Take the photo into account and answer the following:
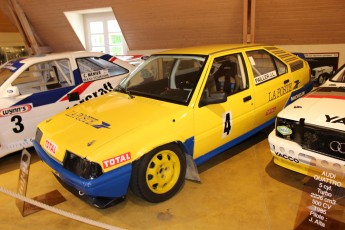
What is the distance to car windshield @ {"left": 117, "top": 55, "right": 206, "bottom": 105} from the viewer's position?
10.2 ft

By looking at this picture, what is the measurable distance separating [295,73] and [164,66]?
1.98 meters

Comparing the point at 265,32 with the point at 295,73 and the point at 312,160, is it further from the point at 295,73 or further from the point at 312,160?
the point at 312,160

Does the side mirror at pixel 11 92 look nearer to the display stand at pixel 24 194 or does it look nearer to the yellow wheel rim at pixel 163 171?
the display stand at pixel 24 194

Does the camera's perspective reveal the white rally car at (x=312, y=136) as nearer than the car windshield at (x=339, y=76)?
Yes

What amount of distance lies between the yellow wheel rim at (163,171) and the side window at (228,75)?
862 mm

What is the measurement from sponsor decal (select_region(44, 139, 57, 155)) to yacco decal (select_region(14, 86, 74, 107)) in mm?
1281

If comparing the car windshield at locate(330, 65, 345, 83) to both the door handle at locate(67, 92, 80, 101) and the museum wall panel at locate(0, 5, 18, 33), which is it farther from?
the museum wall panel at locate(0, 5, 18, 33)

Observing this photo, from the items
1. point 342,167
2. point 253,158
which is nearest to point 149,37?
point 253,158

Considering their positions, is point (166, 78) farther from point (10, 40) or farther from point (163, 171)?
point (10, 40)

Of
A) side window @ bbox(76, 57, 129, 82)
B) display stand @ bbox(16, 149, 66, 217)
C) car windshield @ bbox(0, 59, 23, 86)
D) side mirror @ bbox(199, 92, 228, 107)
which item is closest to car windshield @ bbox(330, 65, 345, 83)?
side mirror @ bbox(199, 92, 228, 107)

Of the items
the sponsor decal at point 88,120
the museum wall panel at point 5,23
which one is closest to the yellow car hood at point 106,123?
the sponsor decal at point 88,120

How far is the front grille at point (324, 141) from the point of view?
2414 mm

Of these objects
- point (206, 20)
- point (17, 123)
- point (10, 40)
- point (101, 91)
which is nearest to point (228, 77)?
point (101, 91)

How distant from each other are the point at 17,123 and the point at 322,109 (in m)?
3.68
